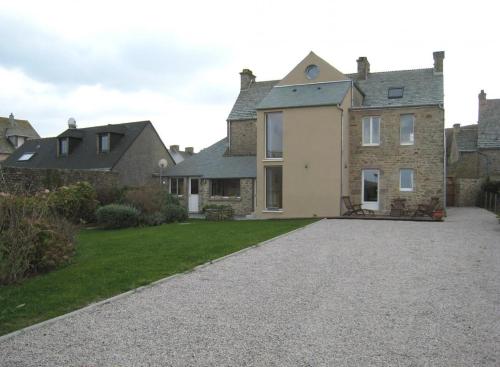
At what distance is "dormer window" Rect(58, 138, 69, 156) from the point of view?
33.0m

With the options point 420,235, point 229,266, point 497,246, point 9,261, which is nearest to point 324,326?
point 229,266

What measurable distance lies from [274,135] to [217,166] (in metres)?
5.95

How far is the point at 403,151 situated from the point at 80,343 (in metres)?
19.5

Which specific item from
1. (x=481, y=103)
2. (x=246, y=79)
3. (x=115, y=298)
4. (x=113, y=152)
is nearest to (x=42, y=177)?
(x=113, y=152)

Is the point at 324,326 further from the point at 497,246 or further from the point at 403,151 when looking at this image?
the point at 403,151

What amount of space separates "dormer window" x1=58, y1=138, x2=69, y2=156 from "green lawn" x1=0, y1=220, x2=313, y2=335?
71.5 ft

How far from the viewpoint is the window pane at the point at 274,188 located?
22.1m

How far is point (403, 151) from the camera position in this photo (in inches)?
848

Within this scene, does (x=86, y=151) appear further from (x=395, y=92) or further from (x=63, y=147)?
(x=395, y=92)

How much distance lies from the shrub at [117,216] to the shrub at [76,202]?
3.67ft

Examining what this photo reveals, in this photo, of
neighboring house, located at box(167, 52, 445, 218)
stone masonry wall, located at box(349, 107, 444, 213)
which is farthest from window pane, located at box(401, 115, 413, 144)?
stone masonry wall, located at box(349, 107, 444, 213)

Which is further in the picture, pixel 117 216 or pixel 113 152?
pixel 113 152

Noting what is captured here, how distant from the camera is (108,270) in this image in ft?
27.2

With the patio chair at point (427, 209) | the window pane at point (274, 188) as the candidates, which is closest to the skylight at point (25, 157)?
the window pane at point (274, 188)
